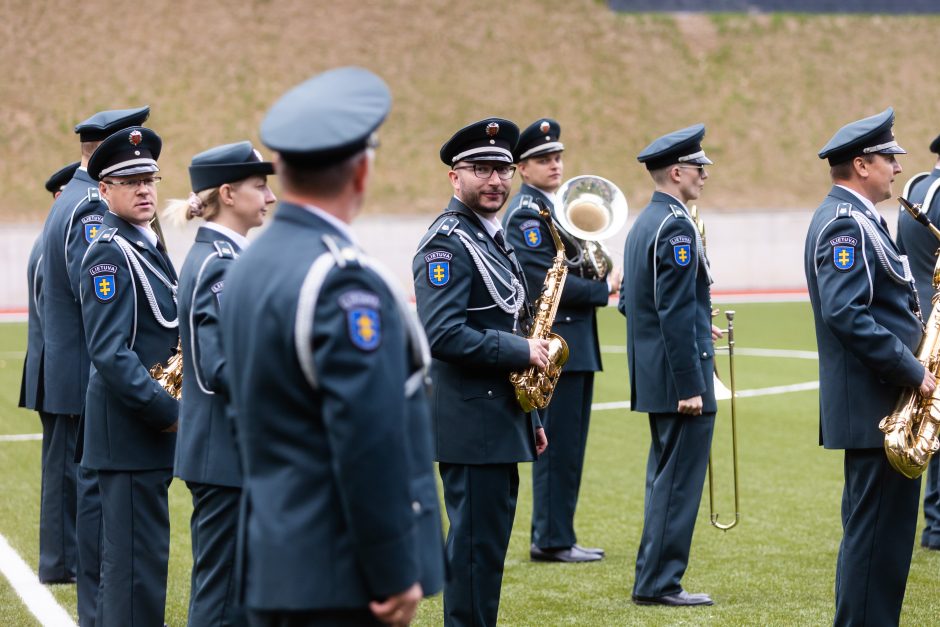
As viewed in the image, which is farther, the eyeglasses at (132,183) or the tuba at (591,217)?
the tuba at (591,217)

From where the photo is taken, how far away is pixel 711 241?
28578mm

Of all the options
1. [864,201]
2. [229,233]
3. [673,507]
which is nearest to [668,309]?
[673,507]

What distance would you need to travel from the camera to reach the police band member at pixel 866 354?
498 centimetres

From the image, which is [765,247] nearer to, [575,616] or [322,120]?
[575,616]

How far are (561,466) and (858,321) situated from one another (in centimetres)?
293

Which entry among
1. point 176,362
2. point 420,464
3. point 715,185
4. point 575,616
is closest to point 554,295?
point 575,616

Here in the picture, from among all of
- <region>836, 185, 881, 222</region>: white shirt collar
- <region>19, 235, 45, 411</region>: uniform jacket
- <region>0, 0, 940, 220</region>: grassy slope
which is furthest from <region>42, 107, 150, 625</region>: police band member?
<region>0, 0, 940, 220</region>: grassy slope

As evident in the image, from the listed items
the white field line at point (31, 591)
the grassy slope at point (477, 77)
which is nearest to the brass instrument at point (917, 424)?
the white field line at point (31, 591)

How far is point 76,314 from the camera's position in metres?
6.38

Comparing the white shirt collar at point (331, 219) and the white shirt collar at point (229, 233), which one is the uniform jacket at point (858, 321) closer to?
the white shirt collar at point (229, 233)

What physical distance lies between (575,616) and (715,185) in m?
28.8

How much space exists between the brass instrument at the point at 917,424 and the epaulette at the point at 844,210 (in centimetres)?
61

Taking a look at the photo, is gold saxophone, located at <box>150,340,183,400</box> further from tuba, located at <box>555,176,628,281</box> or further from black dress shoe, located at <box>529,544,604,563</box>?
tuba, located at <box>555,176,628,281</box>

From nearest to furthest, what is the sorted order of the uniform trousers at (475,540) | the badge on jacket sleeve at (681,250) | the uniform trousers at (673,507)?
1. the uniform trousers at (475,540)
2. the badge on jacket sleeve at (681,250)
3. the uniform trousers at (673,507)
